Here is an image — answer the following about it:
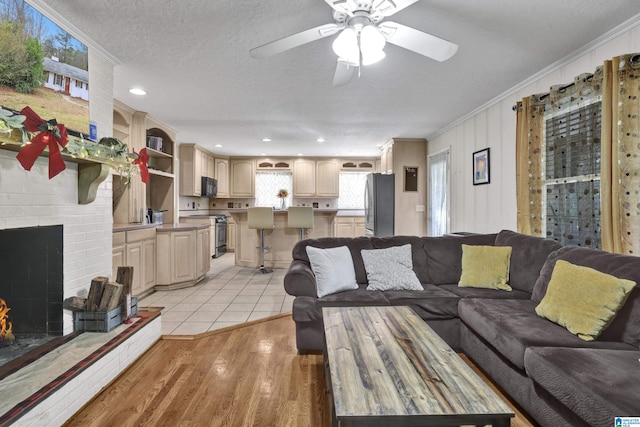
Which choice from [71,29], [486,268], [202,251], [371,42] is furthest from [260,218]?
[371,42]

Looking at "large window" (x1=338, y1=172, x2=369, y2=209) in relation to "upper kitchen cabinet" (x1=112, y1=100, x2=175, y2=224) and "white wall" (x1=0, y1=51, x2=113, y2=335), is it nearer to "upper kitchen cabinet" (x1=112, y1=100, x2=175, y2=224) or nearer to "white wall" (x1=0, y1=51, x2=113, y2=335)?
"upper kitchen cabinet" (x1=112, y1=100, x2=175, y2=224)

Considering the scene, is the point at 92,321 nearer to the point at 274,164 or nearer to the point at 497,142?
the point at 497,142

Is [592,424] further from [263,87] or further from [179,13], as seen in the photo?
[263,87]

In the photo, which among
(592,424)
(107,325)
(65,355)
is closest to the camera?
(592,424)

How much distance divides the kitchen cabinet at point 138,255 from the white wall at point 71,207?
2.08ft

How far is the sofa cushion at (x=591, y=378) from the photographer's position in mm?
1133

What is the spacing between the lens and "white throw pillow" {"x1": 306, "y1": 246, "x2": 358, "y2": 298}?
2.55 m

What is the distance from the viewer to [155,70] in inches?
113

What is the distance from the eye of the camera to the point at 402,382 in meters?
1.21

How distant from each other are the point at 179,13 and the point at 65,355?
7.32 ft

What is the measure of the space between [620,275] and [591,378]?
0.84 meters

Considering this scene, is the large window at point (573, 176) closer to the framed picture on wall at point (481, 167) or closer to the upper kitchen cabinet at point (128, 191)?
the framed picture on wall at point (481, 167)

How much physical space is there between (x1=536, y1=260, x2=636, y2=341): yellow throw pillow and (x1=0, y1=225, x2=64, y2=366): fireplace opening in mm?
3181

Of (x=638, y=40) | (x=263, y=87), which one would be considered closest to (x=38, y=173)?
(x=263, y=87)
